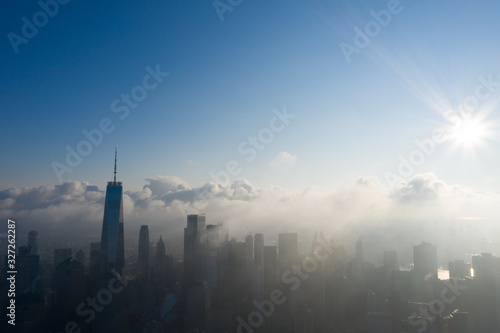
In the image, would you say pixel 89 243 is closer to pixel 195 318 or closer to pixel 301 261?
pixel 195 318

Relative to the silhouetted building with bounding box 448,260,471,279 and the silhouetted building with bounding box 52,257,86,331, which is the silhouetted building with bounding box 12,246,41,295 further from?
the silhouetted building with bounding box 448,260,471,279

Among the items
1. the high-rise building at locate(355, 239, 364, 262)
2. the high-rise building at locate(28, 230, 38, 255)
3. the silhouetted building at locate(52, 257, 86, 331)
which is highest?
the high-rise building at locate(28, 230, 38, 255)

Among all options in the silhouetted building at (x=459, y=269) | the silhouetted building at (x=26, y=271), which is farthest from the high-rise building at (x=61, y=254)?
the silhouetted building at (x=459, y=269)

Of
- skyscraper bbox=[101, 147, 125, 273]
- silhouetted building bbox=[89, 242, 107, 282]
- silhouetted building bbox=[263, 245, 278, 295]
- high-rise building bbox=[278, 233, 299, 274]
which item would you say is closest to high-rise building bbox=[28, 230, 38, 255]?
silhouetted building bbox=[89, 242, 107, 282]

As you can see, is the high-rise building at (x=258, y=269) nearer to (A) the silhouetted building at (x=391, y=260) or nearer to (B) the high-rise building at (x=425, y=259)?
(A) the silhouetted building at (x=391, y=260)

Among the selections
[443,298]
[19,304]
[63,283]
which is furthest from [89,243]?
[443,298]
